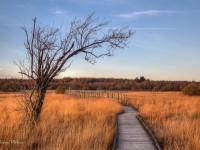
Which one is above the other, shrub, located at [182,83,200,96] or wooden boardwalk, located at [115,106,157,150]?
shrub, located at [182,83,200,96]

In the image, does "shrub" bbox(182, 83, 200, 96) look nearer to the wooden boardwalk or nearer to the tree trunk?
the wooden boardwalk

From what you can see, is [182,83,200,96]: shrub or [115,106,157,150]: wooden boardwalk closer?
[115,106,157,150]: wooden boardwalk

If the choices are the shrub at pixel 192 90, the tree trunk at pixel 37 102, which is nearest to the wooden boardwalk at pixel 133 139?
the tree trunk at pixel 37 102

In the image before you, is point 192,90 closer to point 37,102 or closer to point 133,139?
point 133,139

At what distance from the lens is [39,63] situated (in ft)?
45.2

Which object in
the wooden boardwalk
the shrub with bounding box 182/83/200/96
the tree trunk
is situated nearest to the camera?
the wooden boardwalk

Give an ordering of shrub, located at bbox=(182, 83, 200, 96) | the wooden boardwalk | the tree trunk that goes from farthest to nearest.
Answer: shrub, located at bbox=(182, 83, 200, 96), the tree trunk, the wooden boardwalk

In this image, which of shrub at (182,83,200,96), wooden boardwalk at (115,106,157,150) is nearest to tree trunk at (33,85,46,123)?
wooden boardwalk at (115,106,157,150)

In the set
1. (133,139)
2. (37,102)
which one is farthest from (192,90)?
(37,102)

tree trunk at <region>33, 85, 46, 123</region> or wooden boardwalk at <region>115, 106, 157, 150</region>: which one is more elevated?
tree trunk at <region>33, 85, 46, 123</region>

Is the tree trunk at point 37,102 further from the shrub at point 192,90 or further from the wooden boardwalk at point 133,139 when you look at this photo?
the shrub at point 192,90

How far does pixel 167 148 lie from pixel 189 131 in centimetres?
251

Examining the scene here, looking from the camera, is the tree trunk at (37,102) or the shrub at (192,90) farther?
the shrub at (192,90)

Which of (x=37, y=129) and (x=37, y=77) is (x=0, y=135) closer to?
(x=37, y=129)
